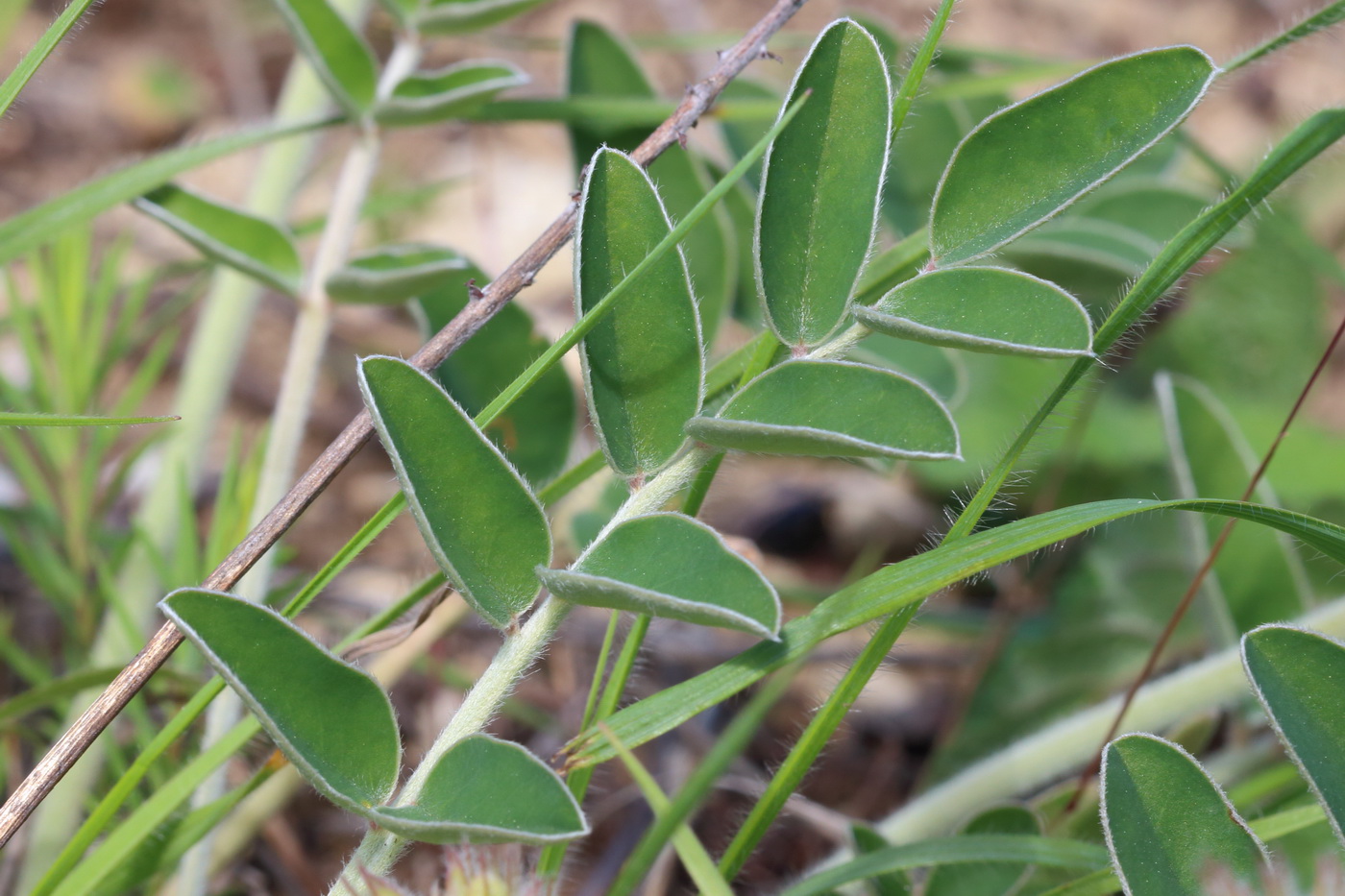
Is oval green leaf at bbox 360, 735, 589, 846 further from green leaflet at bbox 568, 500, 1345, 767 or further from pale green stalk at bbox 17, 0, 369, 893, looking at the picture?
pale green stalk at bbox 17, 0, 369, 893

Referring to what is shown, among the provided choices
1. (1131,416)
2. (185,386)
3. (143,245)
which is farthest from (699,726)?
(143,245)

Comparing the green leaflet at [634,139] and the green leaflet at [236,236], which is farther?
the green leaflet at [634,139]

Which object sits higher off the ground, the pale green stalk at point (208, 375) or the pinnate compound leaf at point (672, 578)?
the pale green stalk at point (208, 375)

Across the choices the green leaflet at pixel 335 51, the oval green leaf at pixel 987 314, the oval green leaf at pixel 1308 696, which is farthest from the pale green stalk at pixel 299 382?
the oval green leaf at pixel 1308 696

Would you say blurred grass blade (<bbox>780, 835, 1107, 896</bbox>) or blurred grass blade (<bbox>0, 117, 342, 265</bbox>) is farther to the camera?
blurred grass blade (<bbox>0, 117, 342, 265</bbox>)

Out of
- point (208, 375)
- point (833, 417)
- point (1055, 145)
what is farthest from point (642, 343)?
point (208, 375)

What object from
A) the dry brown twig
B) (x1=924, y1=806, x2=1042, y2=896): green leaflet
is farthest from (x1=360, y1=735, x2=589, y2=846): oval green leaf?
(x1=924, y1=806, x2=1042, y2=896): green leaflet

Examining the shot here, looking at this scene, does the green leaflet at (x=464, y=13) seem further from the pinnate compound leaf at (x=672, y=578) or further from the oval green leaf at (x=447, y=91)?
the pinnate compound leaf at (x=672, y=578)
